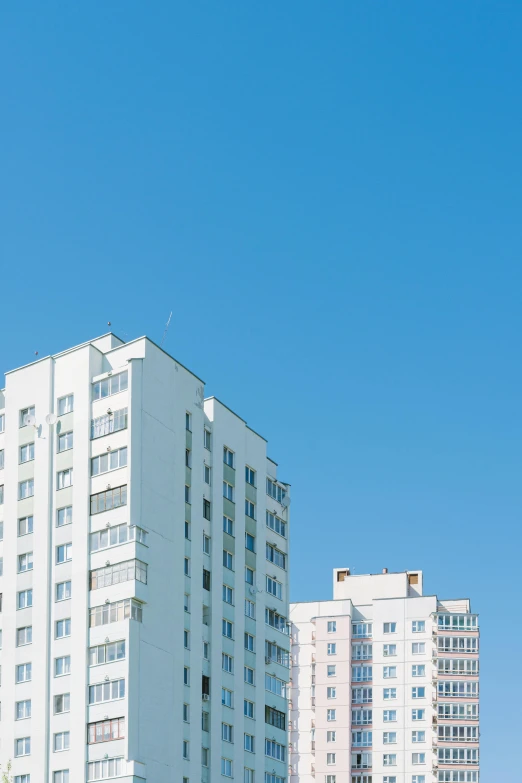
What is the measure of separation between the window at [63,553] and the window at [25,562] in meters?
2.17

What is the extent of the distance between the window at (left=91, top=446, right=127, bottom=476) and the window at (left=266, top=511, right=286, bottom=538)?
18.3 meters

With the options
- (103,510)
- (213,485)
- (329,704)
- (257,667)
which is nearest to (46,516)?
(103,510)

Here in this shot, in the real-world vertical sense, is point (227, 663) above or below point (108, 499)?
below

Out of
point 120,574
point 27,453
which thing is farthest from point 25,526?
point 120,574

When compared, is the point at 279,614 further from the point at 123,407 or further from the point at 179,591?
the point at 123,407

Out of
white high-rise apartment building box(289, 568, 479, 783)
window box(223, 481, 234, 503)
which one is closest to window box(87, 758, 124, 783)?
window box(223, 481, 234, 503)

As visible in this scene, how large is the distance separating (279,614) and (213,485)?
13.1 m

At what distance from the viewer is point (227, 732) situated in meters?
83.2

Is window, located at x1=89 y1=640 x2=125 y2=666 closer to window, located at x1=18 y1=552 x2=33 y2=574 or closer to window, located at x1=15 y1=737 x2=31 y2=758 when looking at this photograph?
window, located at x1=15 y1=737 x2=31 y2=758

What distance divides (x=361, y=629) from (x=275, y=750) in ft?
212

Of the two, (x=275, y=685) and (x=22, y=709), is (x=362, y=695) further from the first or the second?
(x=22, y=709)

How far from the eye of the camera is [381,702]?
5915 inches

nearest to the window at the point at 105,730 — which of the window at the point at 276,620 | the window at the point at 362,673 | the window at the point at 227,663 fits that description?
the window at the point at 227,663

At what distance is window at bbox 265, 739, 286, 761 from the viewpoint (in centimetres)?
8869
